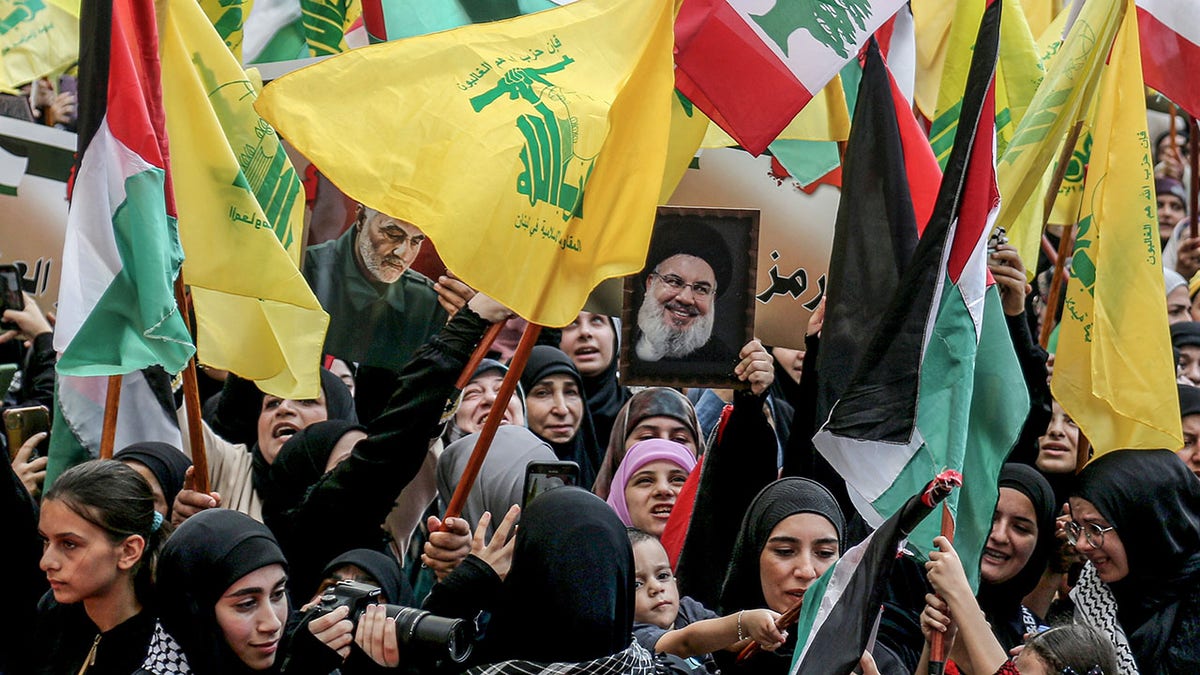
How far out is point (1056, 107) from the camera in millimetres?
5375

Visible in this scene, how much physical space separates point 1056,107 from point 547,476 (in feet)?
7.54

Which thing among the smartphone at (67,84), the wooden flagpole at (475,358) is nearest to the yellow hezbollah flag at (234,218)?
the wooden flagpole at (475,358)

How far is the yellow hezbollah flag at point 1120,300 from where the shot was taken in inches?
201

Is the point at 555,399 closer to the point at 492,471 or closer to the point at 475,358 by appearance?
the point at 492,471

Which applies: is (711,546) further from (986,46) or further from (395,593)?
(986,46)

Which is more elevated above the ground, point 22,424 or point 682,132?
point 682,132

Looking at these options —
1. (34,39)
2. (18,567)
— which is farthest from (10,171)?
(18,567)

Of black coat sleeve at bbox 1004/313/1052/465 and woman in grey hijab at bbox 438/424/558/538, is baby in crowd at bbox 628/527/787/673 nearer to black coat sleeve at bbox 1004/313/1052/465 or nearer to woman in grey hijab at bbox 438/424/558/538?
woman in grey hijab at bbox 438/424/558/538

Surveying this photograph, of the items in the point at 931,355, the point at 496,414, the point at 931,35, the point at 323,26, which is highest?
the point at 931,35

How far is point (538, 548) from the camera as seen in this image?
3.70 meters

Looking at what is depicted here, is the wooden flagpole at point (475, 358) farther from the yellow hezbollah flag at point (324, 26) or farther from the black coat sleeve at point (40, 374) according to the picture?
the black coat sleeve at point (40, 374)

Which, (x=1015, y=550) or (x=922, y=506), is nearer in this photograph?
(x=922, y=506)

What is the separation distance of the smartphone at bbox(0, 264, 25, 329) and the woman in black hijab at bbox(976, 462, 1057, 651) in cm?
372

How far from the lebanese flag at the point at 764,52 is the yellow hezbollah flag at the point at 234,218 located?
4.41 ft
